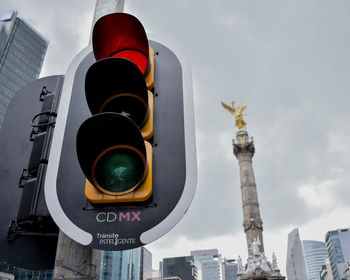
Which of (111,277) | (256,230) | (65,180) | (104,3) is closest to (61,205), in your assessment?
(65,180)

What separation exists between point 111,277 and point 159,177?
80.1 meters

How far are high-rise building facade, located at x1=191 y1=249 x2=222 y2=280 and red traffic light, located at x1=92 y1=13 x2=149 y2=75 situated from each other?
165m

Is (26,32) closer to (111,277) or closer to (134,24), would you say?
(111,277)

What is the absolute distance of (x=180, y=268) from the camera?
121438 millimetres

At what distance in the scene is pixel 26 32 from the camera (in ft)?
279

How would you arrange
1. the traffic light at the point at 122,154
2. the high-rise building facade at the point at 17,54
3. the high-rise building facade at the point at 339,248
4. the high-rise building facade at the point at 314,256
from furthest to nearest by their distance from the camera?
the high-rise building facade at the point at 314,256 → the high-rise building facade at the point at 339,248 → the high-rise building facade at the point at 17,54 → the traffic light at the point at 122,154

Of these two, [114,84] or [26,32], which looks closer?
[114,84]

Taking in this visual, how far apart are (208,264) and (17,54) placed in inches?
5084

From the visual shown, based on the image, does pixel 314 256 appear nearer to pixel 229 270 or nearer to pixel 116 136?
pixel 229 270

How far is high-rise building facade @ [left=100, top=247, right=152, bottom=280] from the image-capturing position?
71700mm

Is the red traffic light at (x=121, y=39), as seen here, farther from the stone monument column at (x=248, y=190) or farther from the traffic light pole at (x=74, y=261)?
the stone monument column at (x=248, y=190)

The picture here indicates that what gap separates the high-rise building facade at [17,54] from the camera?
72319 millimetres

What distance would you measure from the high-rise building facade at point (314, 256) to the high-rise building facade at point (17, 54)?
493 feet

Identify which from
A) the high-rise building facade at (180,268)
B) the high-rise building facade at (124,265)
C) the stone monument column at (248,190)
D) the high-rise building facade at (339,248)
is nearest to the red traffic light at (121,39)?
the stone monument column at (248,190)
